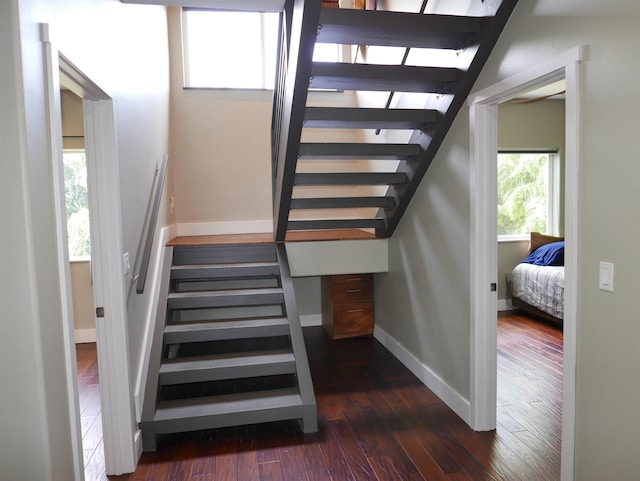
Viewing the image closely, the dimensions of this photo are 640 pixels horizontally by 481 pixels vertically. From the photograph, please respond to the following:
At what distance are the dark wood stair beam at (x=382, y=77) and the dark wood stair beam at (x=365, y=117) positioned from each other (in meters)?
0.13

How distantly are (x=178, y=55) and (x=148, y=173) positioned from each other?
2.30m

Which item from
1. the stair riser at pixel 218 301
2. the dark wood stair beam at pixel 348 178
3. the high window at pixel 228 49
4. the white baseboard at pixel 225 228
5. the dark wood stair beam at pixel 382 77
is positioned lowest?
the stair riser at pixel 218 301

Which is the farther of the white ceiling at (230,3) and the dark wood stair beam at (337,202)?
the dark wood stair beam at (337,202)

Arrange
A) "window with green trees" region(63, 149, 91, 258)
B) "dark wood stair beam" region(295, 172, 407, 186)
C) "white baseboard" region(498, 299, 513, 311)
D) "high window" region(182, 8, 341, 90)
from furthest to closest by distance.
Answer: "white baseboard" region(498, 299, 513, 311) < "high window" region(182, 8, 341, 90) < "window with green trees" region(63, 149, 91, 258) < "dark wood stair beam" region(295, 172, 407, 186)

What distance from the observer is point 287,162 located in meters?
3.05

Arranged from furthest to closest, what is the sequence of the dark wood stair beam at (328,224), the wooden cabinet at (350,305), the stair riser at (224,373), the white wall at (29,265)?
1. the wooden cabinet at (350,305)
2. the dark wood stair beam at (328,224)
3. the stair riser at (224,373)
4. the white wall at (29,265)

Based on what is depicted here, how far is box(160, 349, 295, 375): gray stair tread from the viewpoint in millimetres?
3043

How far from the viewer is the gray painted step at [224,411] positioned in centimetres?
274

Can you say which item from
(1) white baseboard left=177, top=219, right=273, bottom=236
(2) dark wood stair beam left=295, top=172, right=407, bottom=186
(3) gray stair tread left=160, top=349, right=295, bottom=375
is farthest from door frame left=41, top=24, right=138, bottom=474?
(1) white baseboard left=177, top=219, right=273, bottom=236

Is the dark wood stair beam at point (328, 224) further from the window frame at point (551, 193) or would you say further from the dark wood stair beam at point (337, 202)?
the window frame at point (551, 193)

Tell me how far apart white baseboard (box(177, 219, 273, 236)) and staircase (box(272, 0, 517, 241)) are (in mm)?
1384

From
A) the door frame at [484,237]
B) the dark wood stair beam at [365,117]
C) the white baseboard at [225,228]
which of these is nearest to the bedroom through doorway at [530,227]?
the door frame at [484,237]

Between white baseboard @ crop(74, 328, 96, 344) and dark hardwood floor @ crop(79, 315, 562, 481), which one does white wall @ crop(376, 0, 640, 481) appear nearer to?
dark hardwood floor @ crop(79, 315, 562, 481)

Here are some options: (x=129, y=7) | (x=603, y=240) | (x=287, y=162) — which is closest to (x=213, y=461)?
(x=287, y=162)
